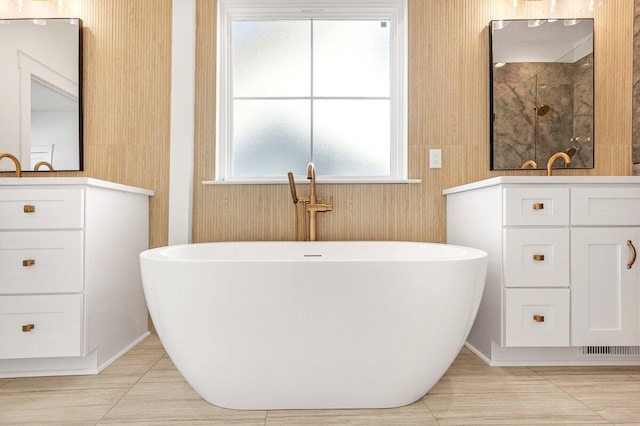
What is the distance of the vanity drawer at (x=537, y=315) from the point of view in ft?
5.40

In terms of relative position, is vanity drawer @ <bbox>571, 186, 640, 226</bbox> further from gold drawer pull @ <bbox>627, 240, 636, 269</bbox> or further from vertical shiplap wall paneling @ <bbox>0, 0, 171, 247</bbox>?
vertical shiplap wall paneling @ <bbox>0, 0, 171, 247</bbox>

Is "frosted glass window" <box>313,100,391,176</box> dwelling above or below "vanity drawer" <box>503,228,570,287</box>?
above

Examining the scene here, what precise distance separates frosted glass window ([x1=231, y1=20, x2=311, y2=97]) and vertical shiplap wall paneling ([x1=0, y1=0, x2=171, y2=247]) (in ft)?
1.38

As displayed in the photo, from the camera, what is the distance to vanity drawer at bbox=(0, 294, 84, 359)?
5.08 feet

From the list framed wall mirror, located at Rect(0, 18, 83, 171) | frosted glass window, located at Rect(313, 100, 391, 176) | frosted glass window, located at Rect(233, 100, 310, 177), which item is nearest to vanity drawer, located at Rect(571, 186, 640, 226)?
frosted glass window, located at Rect(313, 100, 391, 176)

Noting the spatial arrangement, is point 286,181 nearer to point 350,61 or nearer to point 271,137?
point 271,137

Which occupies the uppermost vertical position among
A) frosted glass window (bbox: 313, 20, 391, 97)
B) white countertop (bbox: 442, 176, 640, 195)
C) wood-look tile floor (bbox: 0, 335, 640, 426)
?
frosted glass window (bbox: 313, 20, 391, 97)

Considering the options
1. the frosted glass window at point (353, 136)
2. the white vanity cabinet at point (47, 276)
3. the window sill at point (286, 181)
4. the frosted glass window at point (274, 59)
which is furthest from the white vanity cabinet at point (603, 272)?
the white vanity cabinet at point (47, 276)

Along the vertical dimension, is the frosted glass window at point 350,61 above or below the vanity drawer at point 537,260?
above

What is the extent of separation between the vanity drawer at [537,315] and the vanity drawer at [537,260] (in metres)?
0.04

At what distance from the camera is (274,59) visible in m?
2.33

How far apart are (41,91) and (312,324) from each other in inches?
79.7

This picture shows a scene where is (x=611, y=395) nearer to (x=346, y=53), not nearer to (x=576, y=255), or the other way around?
(x=576, y=255)

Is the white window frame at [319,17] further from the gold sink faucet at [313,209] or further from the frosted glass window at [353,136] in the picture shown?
the gold sink faucet at [313,209]
